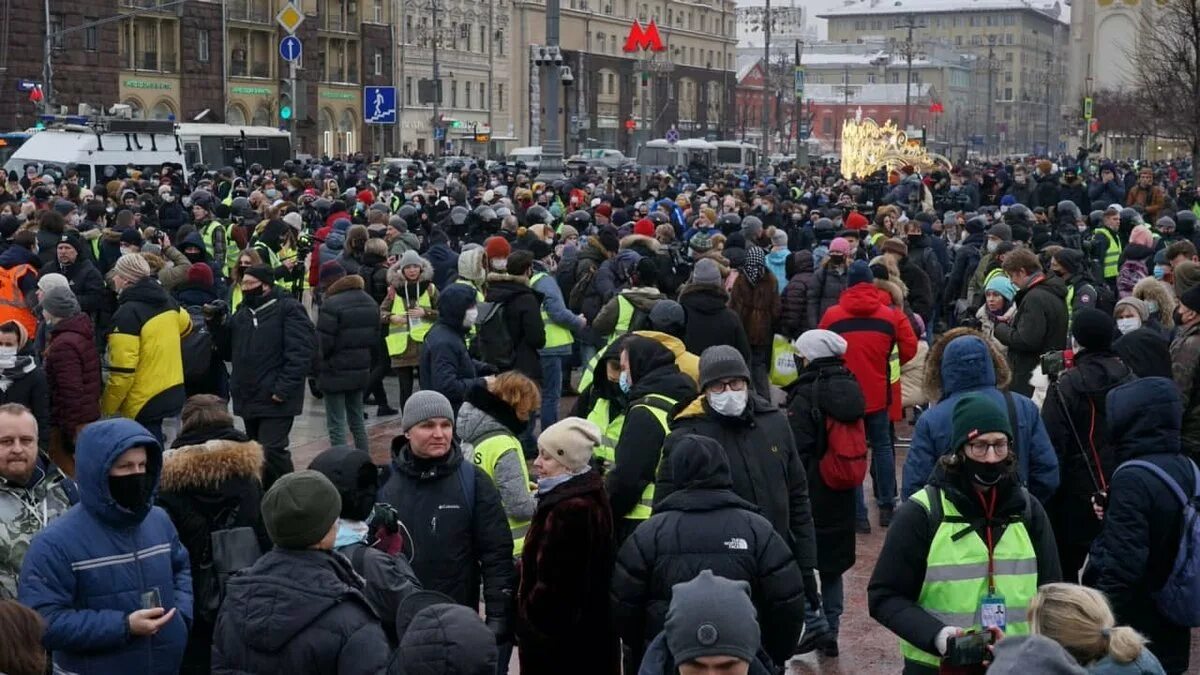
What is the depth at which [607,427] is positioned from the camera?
24.9 feet

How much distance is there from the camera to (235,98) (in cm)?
6481

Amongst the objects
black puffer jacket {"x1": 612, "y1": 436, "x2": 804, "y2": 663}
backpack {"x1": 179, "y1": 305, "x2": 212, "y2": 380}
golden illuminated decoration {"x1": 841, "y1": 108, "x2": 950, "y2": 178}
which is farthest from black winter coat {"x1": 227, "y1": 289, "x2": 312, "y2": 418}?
golden illuminated decoration {"x1": 841, "y1": 108, "x2": 950, "y2": 178}

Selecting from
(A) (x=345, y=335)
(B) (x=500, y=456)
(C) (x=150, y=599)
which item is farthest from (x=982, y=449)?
(A) (x=345, y=335)

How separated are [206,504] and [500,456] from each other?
1.35 m

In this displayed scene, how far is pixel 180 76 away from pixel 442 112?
23.3m

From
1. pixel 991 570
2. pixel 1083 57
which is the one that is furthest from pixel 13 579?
pixel 1083 57

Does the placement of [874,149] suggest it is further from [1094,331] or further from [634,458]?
[634,458]

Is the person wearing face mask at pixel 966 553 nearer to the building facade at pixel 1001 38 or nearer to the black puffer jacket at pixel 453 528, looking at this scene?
the black puffer jacket at pixel 453 528

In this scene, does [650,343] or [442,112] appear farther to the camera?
[442,112]

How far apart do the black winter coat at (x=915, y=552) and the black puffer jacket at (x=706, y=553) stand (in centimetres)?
31

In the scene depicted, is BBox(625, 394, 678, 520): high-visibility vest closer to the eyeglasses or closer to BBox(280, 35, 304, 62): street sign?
the eyeglasses

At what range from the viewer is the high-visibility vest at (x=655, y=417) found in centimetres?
680

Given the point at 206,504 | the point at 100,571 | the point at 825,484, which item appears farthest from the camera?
the point at 825,484

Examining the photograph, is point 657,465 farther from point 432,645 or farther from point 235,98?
point 235,98
